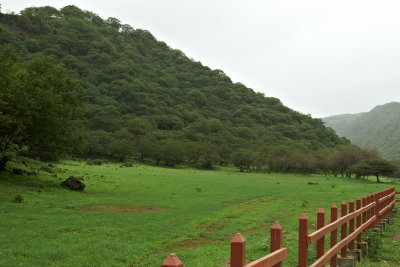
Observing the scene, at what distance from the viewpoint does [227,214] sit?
69.7 ft

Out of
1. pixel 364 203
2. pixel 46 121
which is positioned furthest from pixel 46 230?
pixel 46 121

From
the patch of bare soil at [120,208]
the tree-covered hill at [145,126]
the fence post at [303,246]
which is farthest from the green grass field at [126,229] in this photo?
the tree-covered hill at [145,126]

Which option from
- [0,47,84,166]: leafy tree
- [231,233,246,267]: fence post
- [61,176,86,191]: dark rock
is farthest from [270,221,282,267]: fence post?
[61,176,86,191]: dark rock

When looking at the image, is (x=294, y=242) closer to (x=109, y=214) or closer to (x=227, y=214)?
(x=227, y=214)

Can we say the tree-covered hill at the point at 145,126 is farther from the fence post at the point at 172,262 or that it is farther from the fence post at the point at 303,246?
the fence post at the point at 172,262

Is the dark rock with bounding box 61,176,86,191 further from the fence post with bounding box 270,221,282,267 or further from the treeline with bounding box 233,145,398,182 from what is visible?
the treeline with bounding box 233,145,398,182

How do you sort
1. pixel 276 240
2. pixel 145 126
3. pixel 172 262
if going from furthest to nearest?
pixel 145 126
pixel 276 240
pixel 172 262

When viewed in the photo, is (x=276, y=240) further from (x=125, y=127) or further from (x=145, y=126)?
(x=145, y=126)

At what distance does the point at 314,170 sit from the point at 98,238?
104 meters

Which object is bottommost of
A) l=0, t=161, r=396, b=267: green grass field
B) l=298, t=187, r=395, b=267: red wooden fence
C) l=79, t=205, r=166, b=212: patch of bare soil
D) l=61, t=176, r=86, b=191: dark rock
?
l=79, t=205, r=166, b=212: patch of bare soil

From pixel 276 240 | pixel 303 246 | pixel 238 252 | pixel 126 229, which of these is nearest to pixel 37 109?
pixel 126 229

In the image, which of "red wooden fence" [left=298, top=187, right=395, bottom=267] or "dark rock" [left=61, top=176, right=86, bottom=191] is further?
"dark rock" [left=61, top=176, right=86, bottom=191]

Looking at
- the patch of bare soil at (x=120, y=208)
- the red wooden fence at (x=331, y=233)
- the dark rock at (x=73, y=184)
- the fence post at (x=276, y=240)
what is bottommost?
the patch of bare soil at (x=120, y=208)

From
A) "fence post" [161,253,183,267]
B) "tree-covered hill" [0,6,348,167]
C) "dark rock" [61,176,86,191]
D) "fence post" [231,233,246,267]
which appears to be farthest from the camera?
"tree-covered hill" [0,6,348,167]
